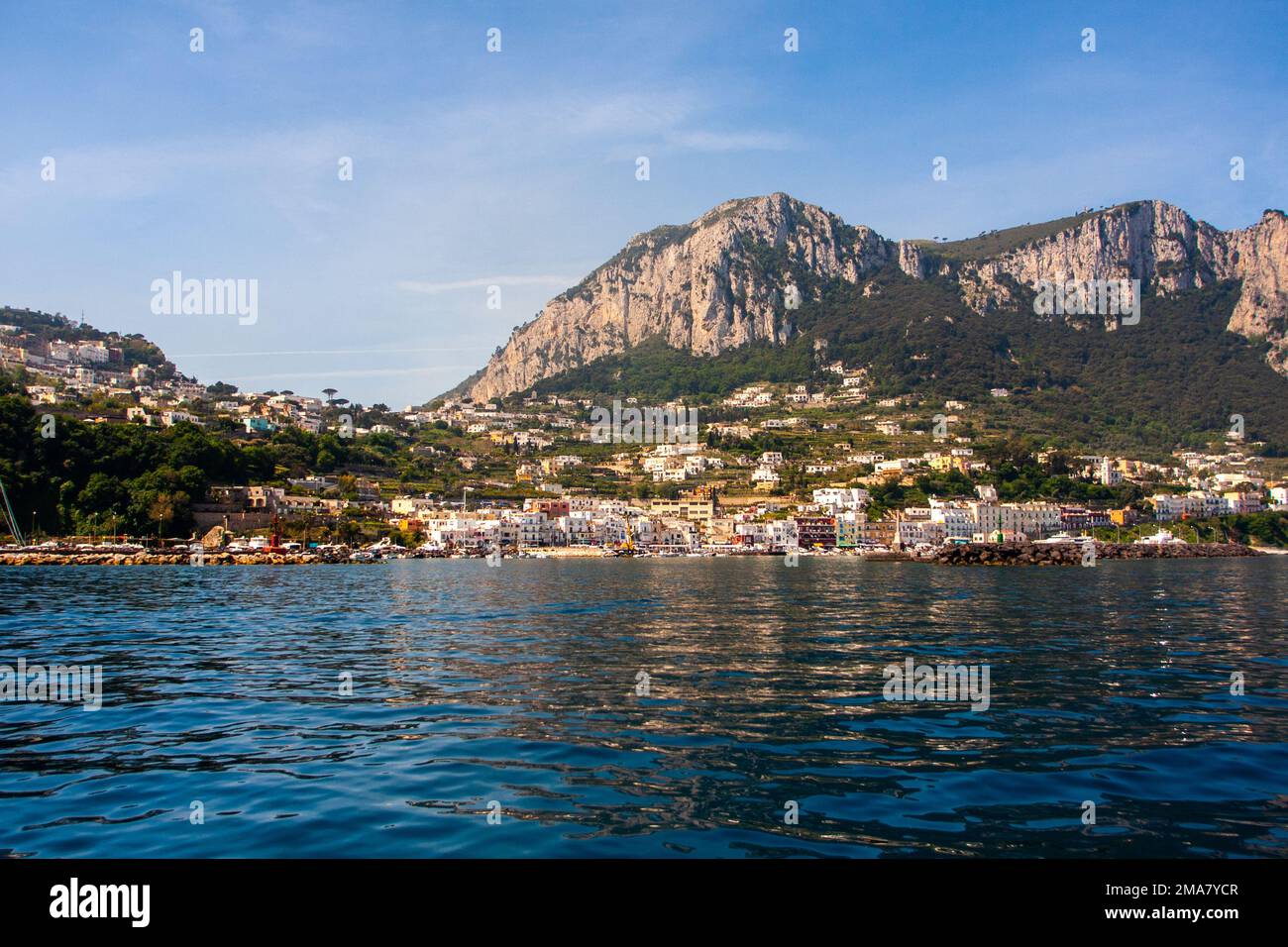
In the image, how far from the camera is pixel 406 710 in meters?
15.6

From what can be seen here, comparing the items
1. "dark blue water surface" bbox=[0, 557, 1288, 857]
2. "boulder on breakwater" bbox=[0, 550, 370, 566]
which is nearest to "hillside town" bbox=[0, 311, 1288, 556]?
"boulder on breakwater" bbox=[0, 550, 370, 566]

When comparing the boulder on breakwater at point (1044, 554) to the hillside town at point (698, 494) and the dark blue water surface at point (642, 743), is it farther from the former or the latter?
the dark blue water surface at point (642, 743)

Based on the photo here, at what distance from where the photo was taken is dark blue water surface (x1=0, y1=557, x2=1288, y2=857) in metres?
9.05

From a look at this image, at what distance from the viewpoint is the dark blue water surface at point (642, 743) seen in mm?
9055

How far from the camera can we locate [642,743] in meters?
13.1

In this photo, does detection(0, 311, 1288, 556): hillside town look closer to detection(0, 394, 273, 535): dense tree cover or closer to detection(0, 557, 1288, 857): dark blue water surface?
detection(0, 394, 273, 535): dense tree cover

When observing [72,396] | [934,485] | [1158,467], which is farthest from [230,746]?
[1158,467]

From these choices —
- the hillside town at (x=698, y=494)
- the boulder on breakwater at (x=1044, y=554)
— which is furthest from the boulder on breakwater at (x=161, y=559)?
the boulder on breakwater at (x=1044, y=554)
